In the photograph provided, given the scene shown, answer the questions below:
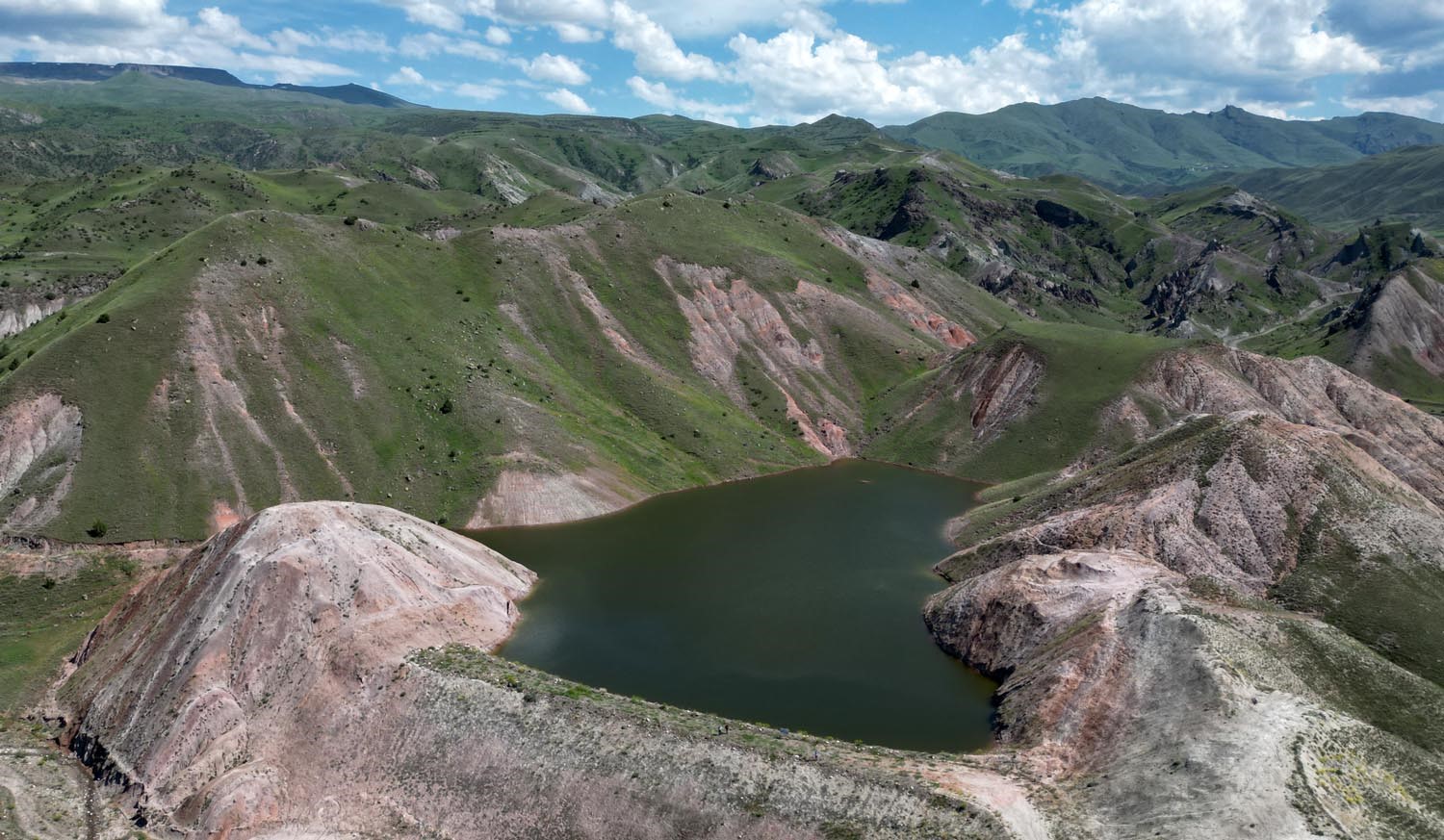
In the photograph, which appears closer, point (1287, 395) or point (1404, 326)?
point (1287, 395)

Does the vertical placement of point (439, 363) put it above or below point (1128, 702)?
above

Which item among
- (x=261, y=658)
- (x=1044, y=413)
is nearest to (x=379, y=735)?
(x=261, y=658)

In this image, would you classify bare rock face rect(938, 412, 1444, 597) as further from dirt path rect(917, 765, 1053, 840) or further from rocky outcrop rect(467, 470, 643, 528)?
rocky outcrop rect(467, 470, 643, 528)

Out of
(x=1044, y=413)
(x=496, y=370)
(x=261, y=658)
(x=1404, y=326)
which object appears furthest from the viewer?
(x=1404, y=326)

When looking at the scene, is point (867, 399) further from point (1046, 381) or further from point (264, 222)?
point (264, 222)

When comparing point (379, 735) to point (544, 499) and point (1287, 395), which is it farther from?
point (1287, 395)

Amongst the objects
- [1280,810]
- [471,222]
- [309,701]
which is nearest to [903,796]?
[1280,810]

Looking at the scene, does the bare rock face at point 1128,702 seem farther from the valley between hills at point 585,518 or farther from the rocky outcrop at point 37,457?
the rocky outcrop at point 37,457
